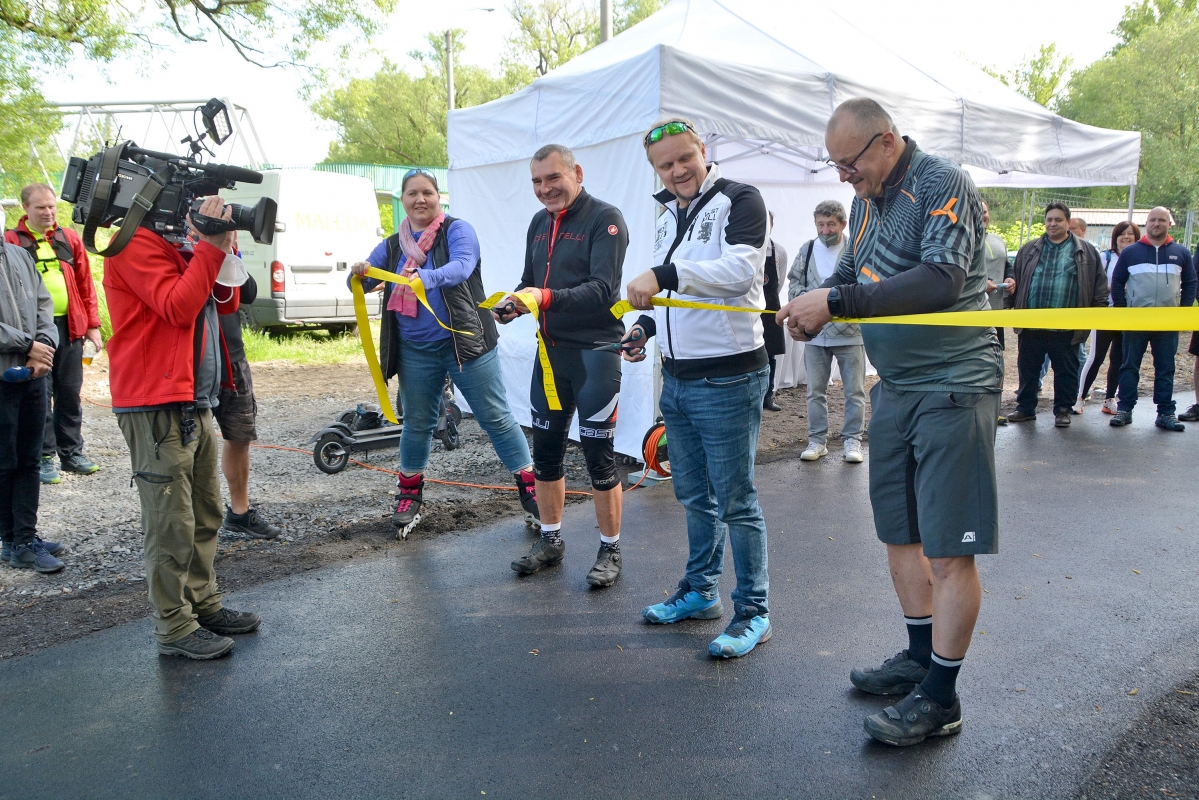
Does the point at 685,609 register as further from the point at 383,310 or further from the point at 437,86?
the point at 437,86

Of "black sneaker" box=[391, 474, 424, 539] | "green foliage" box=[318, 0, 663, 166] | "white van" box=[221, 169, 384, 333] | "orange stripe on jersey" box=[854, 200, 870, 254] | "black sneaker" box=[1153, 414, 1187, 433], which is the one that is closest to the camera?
"orange stripe on jersey" box=[854, 200, 870, 254]

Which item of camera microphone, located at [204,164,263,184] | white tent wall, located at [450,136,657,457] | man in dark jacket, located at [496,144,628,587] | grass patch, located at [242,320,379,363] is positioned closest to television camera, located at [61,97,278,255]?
camera microphone, located at [204,164,263,184]

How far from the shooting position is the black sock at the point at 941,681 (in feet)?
9.11

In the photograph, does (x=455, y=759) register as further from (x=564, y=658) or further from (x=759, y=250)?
(x=759, y=250)

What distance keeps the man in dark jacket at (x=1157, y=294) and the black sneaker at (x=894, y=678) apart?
6380 mm

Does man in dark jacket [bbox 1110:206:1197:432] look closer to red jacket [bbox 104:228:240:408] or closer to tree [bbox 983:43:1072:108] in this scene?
red jacket [bbox 104:228:240:408]

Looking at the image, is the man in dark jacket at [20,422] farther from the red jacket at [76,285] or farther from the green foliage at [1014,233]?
the green foliage at [1014,233]

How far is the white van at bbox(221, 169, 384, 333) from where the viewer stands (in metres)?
13.5

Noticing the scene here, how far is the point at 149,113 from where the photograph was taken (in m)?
23.1

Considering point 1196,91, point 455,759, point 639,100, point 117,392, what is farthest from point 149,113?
point 1196,91

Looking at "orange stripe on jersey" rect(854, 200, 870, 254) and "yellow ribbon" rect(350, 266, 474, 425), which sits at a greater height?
"orange stripe on jersey" rect(854, 200, 870, 254)

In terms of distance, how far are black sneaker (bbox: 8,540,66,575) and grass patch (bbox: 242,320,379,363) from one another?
831cm

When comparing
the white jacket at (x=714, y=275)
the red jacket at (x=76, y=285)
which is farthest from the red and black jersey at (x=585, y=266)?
the red jacket at (x=76, y=285)

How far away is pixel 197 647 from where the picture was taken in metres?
3.48
